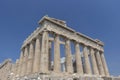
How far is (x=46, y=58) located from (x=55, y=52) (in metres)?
2.51

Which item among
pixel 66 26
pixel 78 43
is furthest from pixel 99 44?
pixel 66 26

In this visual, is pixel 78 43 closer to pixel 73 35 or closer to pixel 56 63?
pixel 73 35

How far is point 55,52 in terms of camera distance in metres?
21.3

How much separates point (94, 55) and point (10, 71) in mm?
18026

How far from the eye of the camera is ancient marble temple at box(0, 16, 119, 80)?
782 inches

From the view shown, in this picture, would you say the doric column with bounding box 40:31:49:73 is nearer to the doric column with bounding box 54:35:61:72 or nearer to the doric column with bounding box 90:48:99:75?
the doric column with bounding box 54:35:61:72

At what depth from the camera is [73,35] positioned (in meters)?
25.8

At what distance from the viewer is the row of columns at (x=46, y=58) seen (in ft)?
64.5

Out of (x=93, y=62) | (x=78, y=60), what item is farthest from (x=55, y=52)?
(x=93, y=62)

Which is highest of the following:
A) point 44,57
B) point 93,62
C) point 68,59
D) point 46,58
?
point 93,62

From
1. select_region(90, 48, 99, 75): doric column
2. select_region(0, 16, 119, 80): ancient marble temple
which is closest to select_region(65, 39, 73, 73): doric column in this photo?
select_region(0, 16, 119, 80): ancient marble temple

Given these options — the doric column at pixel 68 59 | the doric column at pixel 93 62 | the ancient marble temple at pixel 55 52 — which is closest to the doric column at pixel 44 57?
the ancient marble temple at pixel 55 52

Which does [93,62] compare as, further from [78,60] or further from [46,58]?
[46,58]

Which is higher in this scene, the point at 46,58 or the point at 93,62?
the point at 93,62
